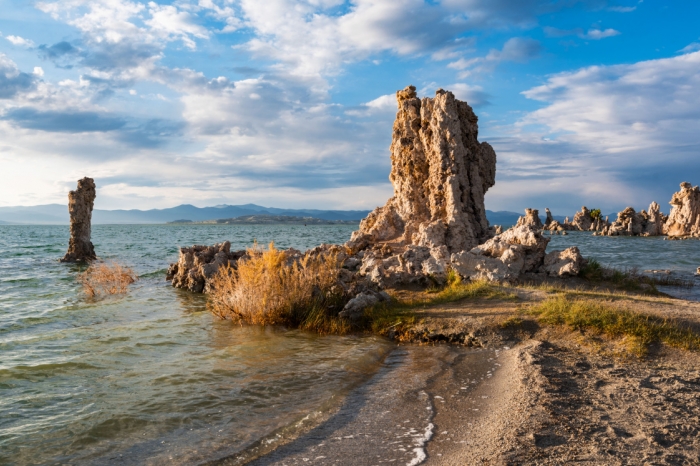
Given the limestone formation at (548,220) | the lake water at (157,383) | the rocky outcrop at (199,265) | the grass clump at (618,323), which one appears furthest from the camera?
the limestone formation at (548,220)

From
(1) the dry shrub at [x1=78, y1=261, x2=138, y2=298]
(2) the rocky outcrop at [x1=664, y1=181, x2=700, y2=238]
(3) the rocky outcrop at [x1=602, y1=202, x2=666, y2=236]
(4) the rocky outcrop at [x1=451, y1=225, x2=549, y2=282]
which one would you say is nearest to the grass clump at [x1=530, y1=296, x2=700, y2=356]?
(4) the rocky outcrop at [x1=451, y1=225, x2=549, y2=282]

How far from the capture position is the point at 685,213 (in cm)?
7838

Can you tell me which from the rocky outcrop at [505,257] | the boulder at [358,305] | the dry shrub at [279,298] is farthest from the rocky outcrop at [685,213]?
the dry shrub at [279,298]

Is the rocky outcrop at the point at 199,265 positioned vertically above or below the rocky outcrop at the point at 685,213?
below

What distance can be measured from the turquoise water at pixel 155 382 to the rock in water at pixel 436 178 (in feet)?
36.3

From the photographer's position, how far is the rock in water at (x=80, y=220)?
32.9 metres

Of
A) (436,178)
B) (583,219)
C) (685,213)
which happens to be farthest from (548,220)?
(436,178)

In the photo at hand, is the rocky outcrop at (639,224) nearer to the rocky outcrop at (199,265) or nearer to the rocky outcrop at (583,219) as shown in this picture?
the rocky outcrop at (583,219)

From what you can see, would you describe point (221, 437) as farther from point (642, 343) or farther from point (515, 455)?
point (642, 343)

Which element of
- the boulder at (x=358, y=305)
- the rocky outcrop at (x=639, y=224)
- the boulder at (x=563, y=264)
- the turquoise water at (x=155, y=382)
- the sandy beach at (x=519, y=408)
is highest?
the rocky outcrop at (x=639, y=224)

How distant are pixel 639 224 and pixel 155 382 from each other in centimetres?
9728

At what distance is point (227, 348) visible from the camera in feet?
34.7

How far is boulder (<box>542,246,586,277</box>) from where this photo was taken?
17.0m

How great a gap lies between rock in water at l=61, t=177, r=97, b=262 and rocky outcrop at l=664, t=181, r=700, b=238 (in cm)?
8207
